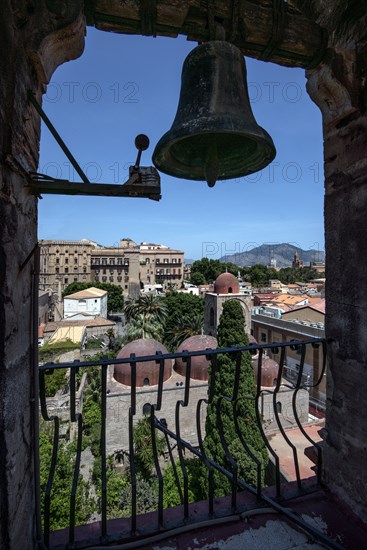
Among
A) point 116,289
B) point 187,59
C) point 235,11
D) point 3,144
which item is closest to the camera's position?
point 3,144

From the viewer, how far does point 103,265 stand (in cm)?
6750

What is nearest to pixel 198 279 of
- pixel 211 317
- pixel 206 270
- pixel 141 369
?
pixel 206 270

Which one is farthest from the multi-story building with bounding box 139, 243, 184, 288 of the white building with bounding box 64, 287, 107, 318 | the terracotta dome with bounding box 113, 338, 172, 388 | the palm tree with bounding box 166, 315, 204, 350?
the terracotta dome with bounding box 113, 338, 172, 388

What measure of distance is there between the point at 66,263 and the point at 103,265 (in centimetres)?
738

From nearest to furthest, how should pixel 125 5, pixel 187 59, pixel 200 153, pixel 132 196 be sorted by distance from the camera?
1. pixel 132 196
2. pixel 125 5
3. pixel 187 59
4. pixel 200 153

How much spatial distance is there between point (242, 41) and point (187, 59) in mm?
378

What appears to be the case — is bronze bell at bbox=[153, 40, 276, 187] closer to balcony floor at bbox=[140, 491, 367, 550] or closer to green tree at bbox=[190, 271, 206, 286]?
balcony floor at bbox=[140, 491, 367, 550]

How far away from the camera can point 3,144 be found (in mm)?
1344

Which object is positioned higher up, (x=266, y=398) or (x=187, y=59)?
(x=187, y=59)

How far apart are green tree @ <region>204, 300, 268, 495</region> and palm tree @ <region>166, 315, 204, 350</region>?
14.5 m

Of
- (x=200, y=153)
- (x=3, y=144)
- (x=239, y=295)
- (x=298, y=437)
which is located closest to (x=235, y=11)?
(x=200, y=153)

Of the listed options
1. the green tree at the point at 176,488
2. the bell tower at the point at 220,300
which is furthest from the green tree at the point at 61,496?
the bell tower at the point at 220,300

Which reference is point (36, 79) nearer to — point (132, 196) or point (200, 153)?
point (132, 196)

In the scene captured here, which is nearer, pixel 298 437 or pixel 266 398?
→ pixel 298 437
